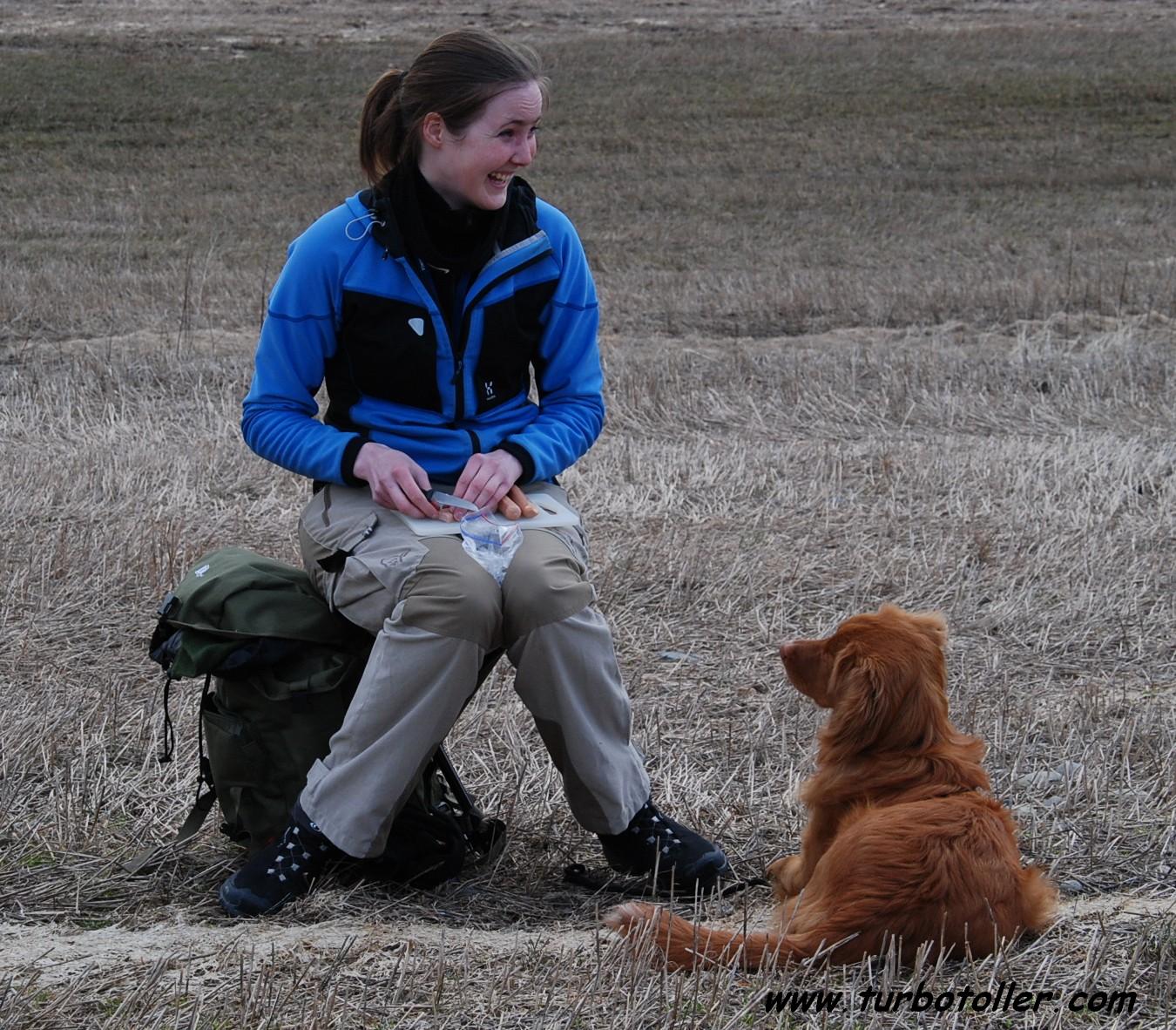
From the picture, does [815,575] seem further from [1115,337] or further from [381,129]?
[1115,337]

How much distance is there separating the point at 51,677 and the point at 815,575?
9.41ft

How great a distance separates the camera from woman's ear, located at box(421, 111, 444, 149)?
3.17 metres

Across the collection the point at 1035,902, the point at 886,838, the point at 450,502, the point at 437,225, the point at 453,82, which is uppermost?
the point at 453,82

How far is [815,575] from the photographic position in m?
5.41

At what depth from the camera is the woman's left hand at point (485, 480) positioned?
10.2 ft

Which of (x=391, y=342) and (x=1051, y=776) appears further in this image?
(x=1051, y=776)

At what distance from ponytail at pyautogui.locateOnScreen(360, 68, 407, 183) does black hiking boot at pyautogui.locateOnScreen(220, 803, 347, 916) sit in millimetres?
1585

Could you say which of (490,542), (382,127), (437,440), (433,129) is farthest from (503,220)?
(490,542)

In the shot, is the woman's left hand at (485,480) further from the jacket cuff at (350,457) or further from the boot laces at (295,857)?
the boot laces at (295,857)

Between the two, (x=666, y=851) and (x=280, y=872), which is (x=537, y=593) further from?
(x=280, y=872)

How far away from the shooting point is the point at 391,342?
3207mm

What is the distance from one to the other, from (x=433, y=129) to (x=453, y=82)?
118 millimetres

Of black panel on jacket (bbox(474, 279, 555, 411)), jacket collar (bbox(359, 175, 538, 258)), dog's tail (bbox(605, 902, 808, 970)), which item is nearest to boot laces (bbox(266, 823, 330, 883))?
dog's tail (bbox(605, 902, 808, 970))

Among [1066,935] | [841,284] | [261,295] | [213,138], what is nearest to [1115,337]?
[841,284]
